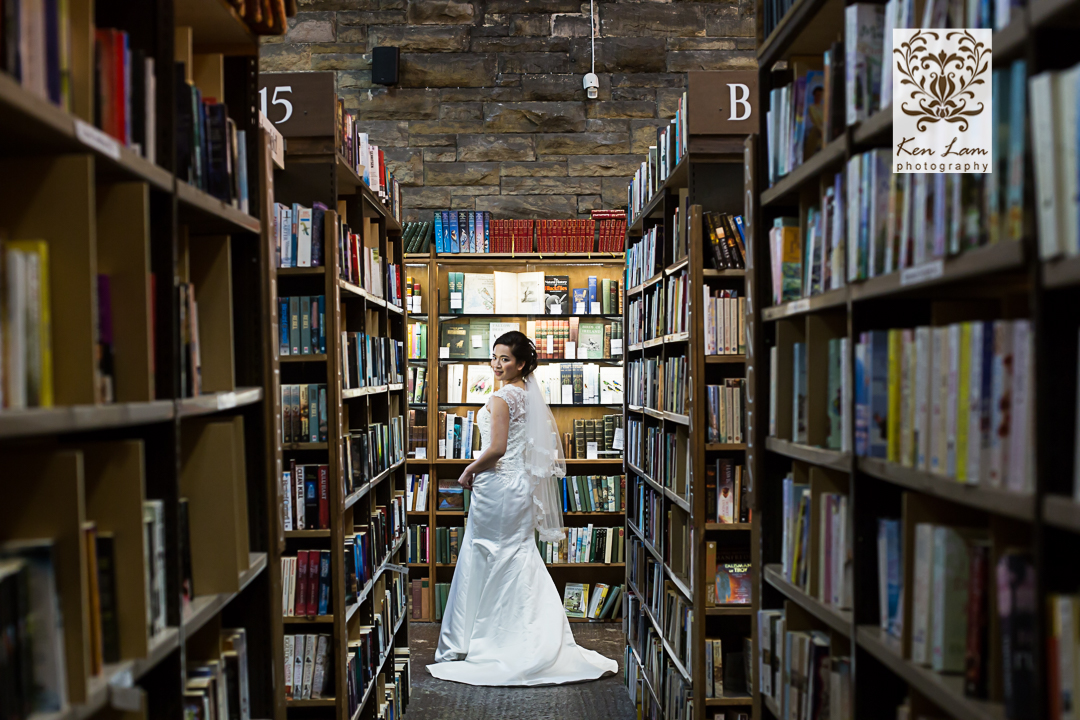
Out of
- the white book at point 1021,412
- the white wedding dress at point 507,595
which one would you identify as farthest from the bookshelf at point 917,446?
the white wedding dress at point 507,595

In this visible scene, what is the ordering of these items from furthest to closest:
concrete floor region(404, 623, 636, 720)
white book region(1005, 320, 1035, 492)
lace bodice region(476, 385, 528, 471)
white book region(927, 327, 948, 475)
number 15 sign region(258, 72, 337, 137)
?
lace bodice region(476, 385, 528, 471)
concrete floor region(404, 623, 636, 720)
number 15 sign region(258, 72, 337, 137)
white book region(927, 327, 948, 475)
white book region(1005, 320, 1035, 492)

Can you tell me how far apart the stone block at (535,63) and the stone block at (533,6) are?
0.31m

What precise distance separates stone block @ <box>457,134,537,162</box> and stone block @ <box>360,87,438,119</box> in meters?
0.37

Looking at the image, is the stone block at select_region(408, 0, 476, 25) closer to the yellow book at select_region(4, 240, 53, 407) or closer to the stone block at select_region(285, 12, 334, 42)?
the stone block at select_region(285, 12, 334, 42)

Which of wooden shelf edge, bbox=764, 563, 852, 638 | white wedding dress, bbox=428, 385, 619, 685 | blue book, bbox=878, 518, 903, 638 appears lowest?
white wedding dress, bbox=428, 385, 619, 685

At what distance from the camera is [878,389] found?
147cm

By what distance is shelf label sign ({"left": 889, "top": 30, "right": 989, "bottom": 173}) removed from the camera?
1.32 meters

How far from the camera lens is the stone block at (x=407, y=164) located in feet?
20.4

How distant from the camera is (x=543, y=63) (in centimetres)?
619

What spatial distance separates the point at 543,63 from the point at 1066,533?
5.74 m

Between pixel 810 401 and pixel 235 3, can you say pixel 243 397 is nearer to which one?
pixel 235 3

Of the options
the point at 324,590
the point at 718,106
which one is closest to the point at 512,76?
the point at 718,106

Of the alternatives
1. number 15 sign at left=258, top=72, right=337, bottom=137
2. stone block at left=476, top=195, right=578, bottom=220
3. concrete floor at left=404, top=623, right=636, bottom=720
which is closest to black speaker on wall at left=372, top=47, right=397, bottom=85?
stone block at left=476, top=195, right=578, bottom=220

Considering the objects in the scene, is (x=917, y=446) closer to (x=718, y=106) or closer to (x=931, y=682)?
(x=931, y=682)
